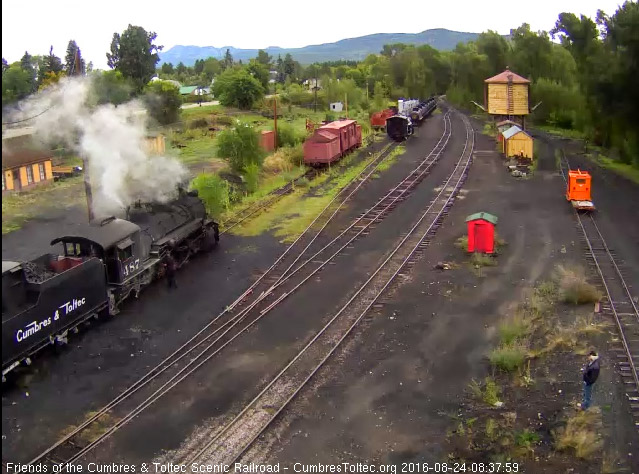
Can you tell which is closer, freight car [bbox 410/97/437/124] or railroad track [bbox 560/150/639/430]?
railroad track [bbox 560/150/639/430]

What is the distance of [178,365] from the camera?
1253 centimetres

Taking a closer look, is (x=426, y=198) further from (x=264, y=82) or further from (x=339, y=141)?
(x=264, y=82)

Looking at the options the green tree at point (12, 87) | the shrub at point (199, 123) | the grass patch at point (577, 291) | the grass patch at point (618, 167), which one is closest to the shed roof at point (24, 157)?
the green tree at point (12, 87)

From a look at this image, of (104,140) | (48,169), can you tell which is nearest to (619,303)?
(104,140)

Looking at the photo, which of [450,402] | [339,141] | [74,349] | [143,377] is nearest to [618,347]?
[450,402]

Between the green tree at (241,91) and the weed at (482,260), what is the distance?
54.0 metres

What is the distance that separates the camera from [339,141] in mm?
37531

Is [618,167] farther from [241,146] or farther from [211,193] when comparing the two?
[211,193]

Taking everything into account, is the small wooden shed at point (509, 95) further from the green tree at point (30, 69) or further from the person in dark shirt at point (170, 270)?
the person in dark shirt at point (170, 270)

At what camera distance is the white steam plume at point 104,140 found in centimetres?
1717

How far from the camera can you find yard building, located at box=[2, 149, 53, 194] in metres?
29.9

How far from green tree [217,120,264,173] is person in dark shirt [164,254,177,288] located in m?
14.5

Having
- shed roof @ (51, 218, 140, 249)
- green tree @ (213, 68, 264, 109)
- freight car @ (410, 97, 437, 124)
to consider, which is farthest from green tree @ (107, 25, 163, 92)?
shed roof @ (51, 218, 140, 249)

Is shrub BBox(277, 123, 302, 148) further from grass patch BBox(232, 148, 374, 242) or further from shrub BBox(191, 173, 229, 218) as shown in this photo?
shrub BBox(191, 173, 229, 218)
